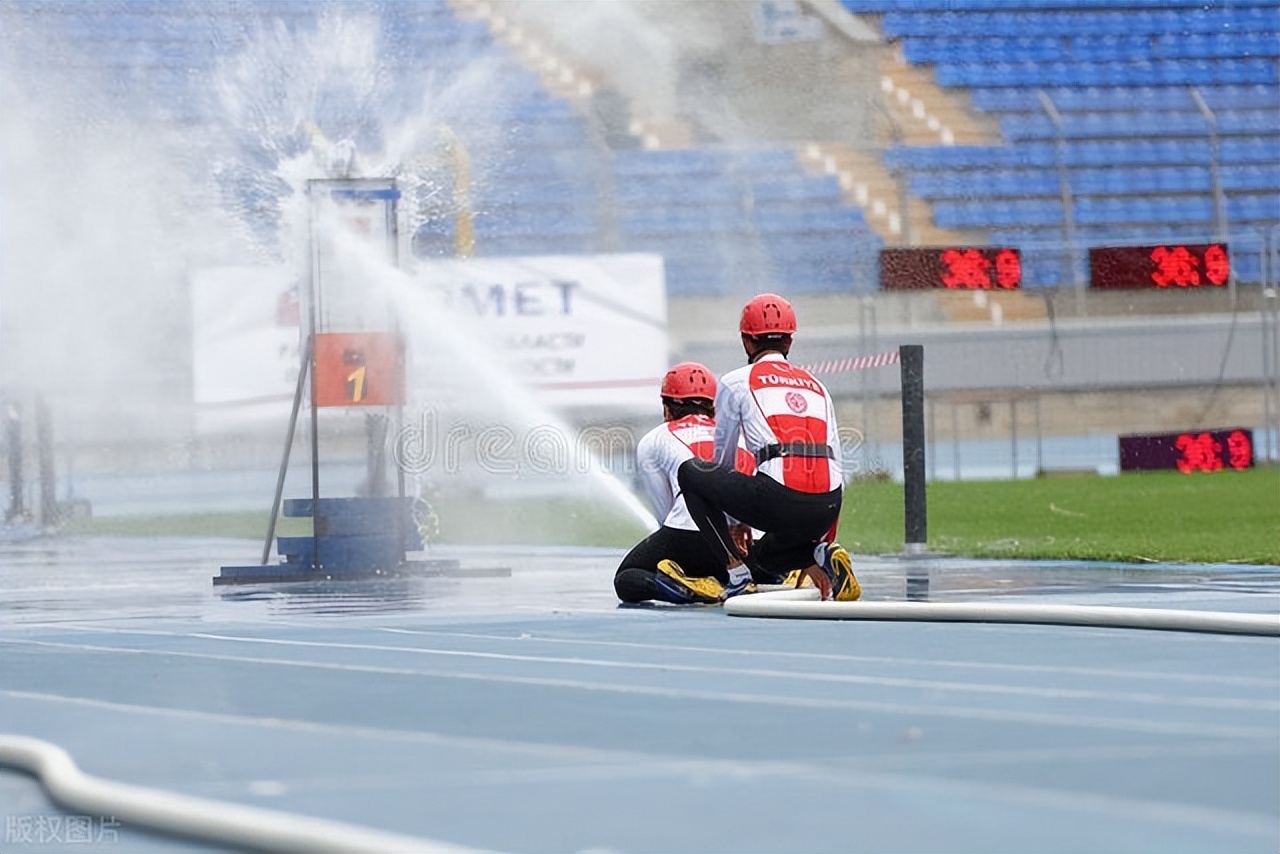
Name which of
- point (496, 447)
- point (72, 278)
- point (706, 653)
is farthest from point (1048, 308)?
point (706, 653)

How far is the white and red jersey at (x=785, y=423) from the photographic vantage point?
7805mm

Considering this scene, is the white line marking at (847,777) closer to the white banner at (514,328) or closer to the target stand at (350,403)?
the target stand at (350,403)

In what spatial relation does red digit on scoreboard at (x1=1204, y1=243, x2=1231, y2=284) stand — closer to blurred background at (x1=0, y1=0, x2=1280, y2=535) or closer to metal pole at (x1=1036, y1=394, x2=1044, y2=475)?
blurred background at (x1=0, y1=0, x2=1280, y2=535)

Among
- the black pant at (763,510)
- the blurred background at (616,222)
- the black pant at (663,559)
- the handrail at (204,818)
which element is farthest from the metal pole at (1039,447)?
the handrail at (204,818)

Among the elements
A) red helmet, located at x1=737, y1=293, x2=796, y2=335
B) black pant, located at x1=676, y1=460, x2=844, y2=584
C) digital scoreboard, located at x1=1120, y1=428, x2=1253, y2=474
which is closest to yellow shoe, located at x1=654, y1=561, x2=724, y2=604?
black pant, located at x1=676, y1=460, x2=844, y2=584

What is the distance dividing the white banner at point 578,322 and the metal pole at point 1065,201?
5.27 meters

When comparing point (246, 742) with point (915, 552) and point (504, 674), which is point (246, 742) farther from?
point (915, 552)

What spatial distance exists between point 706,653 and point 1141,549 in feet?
19.2

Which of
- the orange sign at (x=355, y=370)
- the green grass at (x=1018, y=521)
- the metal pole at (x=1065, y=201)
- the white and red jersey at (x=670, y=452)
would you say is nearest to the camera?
the white and red jersey at (x=670, y=452)

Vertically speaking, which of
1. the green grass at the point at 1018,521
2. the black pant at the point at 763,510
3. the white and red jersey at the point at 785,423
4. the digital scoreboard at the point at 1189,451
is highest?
the white and red jersey at the point at 785,423

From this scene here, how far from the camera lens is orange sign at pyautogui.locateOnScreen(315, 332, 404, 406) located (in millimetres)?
11438

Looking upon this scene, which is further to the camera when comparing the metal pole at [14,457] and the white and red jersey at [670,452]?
the metal pole at [14,457]

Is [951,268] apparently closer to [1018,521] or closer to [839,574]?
[1018,521]

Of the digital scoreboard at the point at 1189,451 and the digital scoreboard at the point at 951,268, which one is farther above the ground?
the digital scoreboard at the point at 951,268
